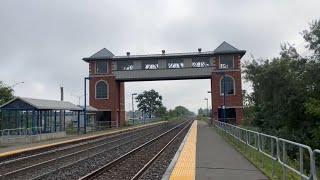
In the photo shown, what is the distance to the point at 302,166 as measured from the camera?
931 cm

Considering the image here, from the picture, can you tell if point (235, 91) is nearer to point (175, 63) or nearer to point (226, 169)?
point (175, 63)

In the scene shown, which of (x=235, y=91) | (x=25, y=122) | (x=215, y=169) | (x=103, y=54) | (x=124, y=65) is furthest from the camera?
(x=103, y=54)

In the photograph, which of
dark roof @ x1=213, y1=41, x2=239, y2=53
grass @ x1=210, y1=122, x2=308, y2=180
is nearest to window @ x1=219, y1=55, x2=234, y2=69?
dark roof @ x1=213, y1=41, x2=239, y2=53

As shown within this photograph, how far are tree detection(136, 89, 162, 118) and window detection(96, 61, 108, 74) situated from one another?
55282 millimetres

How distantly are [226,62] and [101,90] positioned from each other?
20.1 meters

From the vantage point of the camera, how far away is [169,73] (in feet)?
250

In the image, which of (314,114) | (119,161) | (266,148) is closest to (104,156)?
(119,161)

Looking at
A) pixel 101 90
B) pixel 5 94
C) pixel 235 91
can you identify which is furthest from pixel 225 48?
pixel 5 94

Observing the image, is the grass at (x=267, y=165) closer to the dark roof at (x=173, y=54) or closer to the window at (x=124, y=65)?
the dark roof at (x=173, y=54)

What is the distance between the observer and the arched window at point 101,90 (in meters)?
79.1

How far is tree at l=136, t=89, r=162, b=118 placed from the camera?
136250mm

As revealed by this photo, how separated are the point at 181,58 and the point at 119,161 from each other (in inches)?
2250

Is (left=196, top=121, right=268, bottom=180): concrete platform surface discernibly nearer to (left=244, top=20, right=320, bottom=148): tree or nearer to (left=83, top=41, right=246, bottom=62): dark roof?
(left=244, top=20, right=320, bottom=148): tree

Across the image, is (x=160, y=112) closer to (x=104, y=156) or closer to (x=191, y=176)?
(x=104, y=156)
